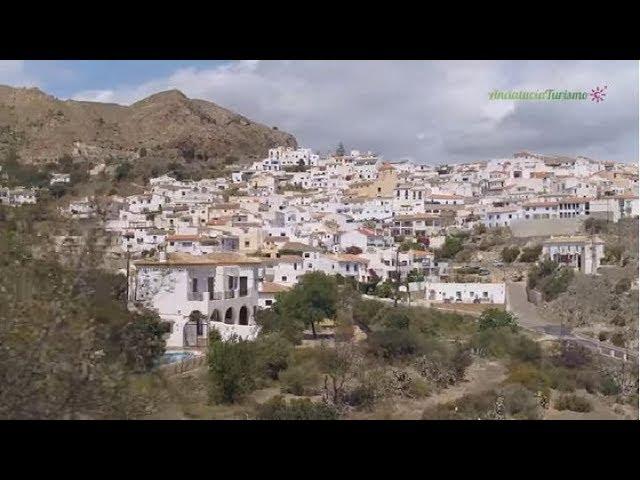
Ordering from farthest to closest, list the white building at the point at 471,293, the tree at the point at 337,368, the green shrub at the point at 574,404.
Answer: the white building at the point at 471,293 < the tree at the point at 337,368 < the green shrub at the point at 574,404

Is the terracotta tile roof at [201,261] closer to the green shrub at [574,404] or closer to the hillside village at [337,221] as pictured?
the hillside village at [337,221]

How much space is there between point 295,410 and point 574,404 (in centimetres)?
303

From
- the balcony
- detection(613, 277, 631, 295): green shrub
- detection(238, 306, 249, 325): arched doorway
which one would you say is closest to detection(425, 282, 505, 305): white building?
detection(613, 277, 631, 295): green shrub

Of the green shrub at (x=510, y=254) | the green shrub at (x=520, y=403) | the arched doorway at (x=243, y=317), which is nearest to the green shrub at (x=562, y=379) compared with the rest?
the green shrub at (x=520, y=403)

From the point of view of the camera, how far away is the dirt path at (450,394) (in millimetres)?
7301

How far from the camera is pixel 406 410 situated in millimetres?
7570

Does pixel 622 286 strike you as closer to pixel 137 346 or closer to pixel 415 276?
pixel 415 276

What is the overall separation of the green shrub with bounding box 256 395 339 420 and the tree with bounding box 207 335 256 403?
1.31ft

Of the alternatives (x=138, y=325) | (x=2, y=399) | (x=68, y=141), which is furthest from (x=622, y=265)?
(x=68, y=141)

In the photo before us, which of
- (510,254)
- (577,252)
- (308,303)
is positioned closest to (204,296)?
(308,303)

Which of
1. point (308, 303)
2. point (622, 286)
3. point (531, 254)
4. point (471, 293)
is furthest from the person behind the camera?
point (531, 254)

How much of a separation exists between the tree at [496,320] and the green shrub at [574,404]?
335 cm

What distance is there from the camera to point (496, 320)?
11641mm

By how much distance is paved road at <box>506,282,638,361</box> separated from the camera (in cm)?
1033
